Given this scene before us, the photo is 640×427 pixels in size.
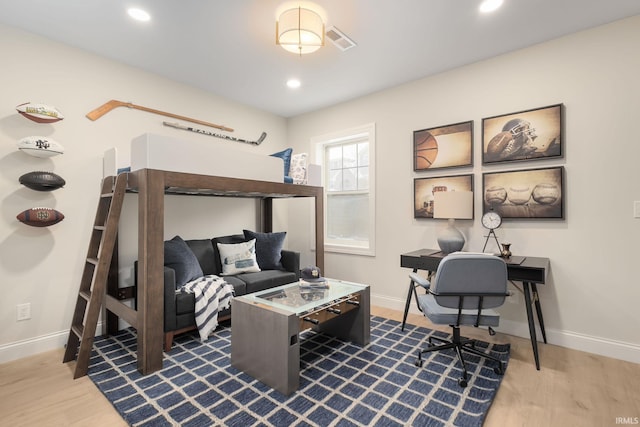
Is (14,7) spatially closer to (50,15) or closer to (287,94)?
(50,15)

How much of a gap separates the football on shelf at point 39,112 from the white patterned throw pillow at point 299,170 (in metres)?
2.13

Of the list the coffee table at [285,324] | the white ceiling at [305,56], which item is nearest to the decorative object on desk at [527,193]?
the white ceiling at [305,56]

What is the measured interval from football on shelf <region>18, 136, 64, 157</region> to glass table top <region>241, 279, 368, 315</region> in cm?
194

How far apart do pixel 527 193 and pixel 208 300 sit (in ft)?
9.87

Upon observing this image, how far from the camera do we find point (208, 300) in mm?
2746

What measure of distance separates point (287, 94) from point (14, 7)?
243cm

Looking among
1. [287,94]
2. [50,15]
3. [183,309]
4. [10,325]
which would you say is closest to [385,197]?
[287,94]

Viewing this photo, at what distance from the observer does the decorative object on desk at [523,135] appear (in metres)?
2.65

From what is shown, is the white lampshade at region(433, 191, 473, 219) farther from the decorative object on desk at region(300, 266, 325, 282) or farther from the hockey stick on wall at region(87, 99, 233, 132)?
the hockey stick on wall at region(87, 99, 233, 132)

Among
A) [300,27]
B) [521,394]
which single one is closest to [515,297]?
[521,394]

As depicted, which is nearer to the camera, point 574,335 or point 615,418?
point 615,418

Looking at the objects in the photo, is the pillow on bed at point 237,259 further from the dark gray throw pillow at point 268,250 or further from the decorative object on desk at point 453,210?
the decorative object on desk at point 453,210

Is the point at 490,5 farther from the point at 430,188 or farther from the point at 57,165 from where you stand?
the point at 57,165

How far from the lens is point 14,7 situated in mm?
2219
